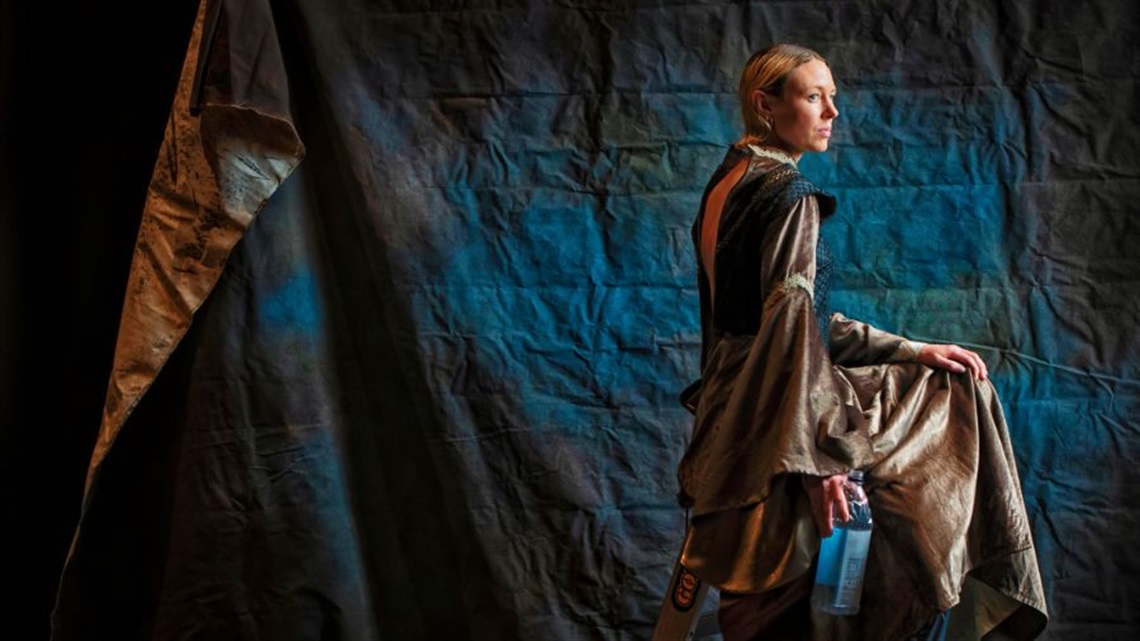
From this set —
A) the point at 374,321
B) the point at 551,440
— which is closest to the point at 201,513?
the point at 374,321

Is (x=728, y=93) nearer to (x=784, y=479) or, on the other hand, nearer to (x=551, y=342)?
(x=551, y=342)

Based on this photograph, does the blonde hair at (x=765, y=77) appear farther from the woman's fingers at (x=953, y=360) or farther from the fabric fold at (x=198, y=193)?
the fabric fold at (x=198, y=193)

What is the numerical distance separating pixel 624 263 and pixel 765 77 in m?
0.73

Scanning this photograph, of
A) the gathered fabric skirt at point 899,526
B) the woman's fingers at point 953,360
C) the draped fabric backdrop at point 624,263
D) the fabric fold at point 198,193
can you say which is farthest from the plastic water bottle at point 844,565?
the fabric fold at point 198,193

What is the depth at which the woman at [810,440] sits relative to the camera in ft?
6.12

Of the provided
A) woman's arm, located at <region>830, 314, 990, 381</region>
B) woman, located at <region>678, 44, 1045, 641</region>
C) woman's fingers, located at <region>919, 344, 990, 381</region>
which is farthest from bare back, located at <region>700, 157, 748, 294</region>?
woman's fingers, located at <region>919, 344, 990, 381</region>

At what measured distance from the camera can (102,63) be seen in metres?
2.66

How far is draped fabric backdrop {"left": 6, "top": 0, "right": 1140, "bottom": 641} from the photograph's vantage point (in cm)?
268

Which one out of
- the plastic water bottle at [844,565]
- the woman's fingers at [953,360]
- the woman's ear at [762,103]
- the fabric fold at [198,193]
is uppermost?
the woman's ear at [762,103]

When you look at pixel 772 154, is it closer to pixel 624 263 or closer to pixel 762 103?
pixel 762 103

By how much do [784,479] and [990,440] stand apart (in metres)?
0.36

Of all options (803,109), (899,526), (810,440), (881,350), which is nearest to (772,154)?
(803,109)

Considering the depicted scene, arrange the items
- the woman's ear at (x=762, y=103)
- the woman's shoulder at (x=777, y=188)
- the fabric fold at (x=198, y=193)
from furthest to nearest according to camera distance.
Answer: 1. the fabric fold at (x=198, y=193)
2. the woman's ear at (x=762, y=103)
3. the woman's shoulder at (x=777, y=188)

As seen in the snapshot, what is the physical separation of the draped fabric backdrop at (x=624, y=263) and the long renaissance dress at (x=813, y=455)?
66 centimetres
